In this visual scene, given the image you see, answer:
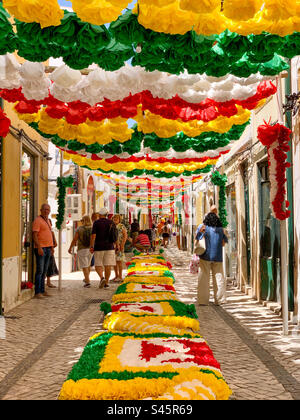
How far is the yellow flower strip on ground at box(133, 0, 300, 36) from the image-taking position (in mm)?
3258

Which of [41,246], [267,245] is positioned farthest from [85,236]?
[267,245]

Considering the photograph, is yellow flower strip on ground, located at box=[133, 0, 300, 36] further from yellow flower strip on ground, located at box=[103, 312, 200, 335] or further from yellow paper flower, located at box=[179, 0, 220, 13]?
yellow flower strip on ground, located at box=[103, 312, 200, 335]

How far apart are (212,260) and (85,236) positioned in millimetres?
4049

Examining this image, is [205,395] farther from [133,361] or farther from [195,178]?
[195,178]

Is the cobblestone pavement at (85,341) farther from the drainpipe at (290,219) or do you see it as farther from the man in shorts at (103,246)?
the man in shorts at (103,246)

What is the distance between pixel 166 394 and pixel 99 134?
16.8ft

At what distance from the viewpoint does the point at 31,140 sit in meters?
9.87

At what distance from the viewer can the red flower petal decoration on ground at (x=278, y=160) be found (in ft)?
20.0

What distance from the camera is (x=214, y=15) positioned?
3.41 metres

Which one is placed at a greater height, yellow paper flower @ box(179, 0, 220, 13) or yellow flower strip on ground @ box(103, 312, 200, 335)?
yellow paper flower @ box(179, 0, 220, 13)

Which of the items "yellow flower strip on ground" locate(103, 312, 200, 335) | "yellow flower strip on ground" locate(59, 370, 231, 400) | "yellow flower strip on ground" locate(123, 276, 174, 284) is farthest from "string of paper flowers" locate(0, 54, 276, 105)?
"yellow flower strip on ground" locate(59, 370, 231, 400)

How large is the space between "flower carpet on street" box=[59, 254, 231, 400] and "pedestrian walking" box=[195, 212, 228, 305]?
2717 millimetres

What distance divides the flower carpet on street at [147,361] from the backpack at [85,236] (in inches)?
229
